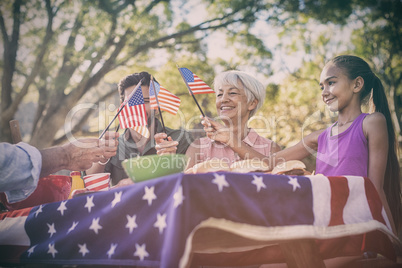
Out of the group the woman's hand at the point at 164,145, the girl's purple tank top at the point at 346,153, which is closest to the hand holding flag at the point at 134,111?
the woman's hand at the point at 164,145

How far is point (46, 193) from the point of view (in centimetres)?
189

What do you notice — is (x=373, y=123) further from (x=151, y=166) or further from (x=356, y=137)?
(x=151, y=166)

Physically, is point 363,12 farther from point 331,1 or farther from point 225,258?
point 225,258

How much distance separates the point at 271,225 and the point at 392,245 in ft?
2.39

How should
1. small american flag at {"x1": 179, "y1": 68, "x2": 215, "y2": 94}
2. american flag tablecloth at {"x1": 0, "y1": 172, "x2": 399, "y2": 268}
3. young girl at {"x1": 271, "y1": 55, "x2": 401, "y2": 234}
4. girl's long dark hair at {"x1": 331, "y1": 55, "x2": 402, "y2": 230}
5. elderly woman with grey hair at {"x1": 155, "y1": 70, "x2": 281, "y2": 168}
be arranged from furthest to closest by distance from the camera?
elderly woman with grey hair at {"x1": 155, "y1": 70, "x2": 281, "y2": 168} < small american flag at {"x1": 179, "y1": 68, "x2": 215, "y2": 94} < girl's long dark hair at {"x1": 331, "y1": 55, "x2": 402, "y2": 230} < young girl at {"x1": 271, "y1": 55, "x2": 401, "y2": 234} < american flag tablecloth at {"x1": 0, "y1": 172, "x2": 399, "y2": 268}

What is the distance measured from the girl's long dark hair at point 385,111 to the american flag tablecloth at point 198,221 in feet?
1.82

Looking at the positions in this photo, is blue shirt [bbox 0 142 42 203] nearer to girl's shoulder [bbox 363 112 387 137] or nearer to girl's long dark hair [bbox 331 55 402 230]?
girl's shoulder [bbox 363 112 387 137]

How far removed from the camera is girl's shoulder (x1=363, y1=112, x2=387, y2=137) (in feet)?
5.99

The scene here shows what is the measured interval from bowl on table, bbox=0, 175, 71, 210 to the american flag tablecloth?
13.7 inches

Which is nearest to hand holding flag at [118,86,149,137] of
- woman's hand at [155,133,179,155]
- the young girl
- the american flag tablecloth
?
woman's hand at [155,133,179,155]

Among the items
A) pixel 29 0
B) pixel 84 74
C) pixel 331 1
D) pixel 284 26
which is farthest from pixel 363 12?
pixel 29 0

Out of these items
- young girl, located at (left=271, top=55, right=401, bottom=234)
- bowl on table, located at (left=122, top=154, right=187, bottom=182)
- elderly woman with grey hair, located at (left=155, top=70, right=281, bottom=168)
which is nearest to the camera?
bowl on table, located at (left=122, top=154, right=187, bottom=182)

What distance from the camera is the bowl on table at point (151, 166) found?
1.42m

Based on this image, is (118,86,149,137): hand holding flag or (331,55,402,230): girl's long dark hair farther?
(118,86,149,137): hand holding flag
